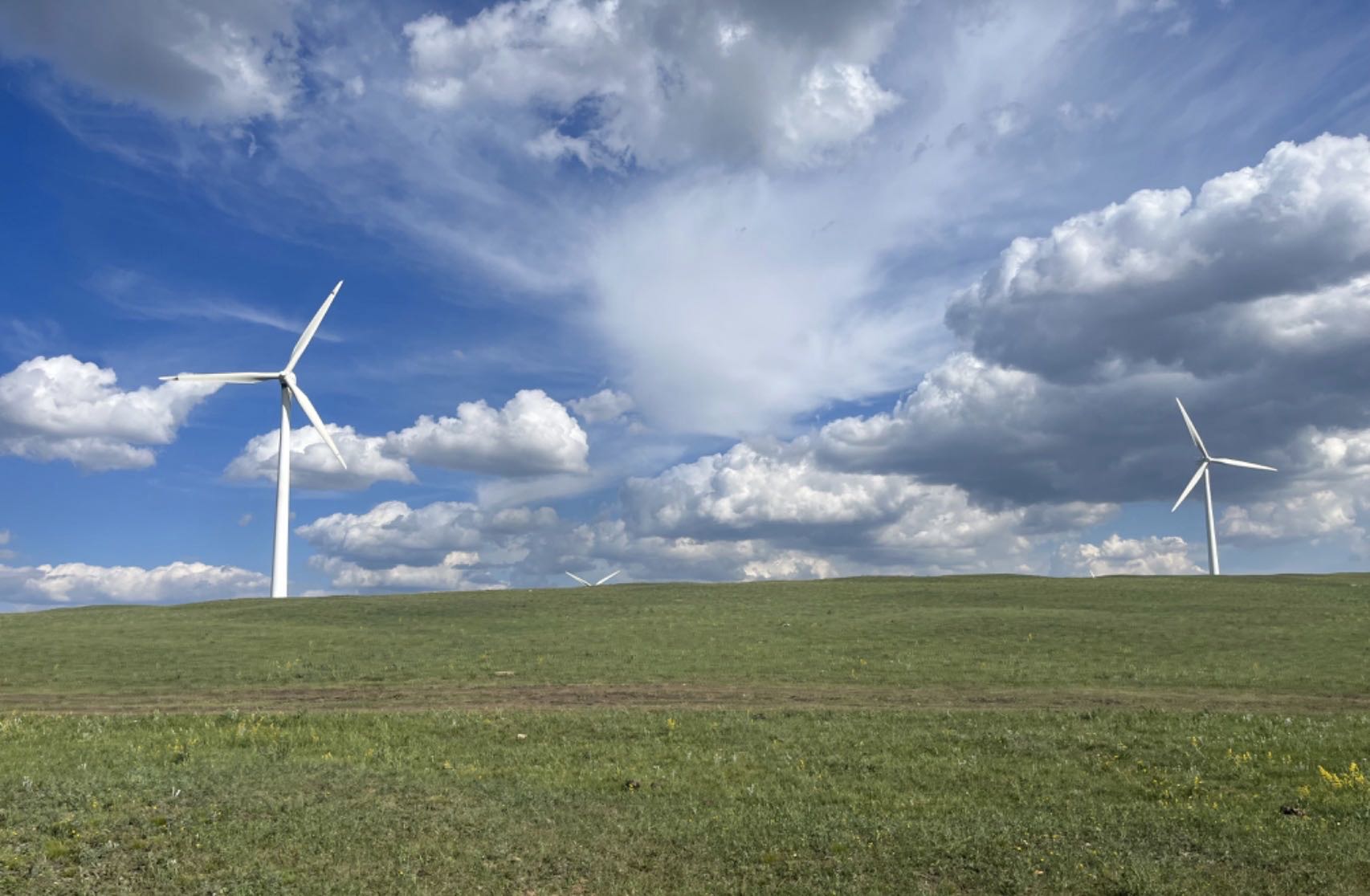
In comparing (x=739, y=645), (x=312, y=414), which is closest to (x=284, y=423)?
(x=312, y=414)

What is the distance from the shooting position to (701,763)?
896 inches

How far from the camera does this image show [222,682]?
3769 centimetres

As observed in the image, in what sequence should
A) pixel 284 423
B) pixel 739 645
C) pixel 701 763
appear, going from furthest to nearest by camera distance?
pixel 284 423
pixel 739 645
pixel 701 763

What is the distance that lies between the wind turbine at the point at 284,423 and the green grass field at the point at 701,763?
26038 millimetres

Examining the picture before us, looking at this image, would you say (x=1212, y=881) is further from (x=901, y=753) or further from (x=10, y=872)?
(x=10, y=872)

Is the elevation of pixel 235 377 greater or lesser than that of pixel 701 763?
greater

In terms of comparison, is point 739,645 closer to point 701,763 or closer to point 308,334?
point 701,763

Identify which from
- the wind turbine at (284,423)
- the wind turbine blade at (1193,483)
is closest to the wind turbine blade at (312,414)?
the wind turbine at (284,423)

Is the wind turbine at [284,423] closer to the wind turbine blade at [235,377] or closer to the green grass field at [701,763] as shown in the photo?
the wind turbine blade at [235,377]

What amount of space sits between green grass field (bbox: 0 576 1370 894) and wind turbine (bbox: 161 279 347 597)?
26.0m

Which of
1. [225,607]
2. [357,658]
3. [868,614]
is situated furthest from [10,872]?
[225,607]

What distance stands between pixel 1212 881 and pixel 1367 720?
16010 millimetres

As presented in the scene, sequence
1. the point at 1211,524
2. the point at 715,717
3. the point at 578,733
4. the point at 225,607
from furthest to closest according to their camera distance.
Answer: the point at 1211,524 < the point at 225,607 < the point at 715,717 < the point at 578,733

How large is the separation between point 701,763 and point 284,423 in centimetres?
6604
